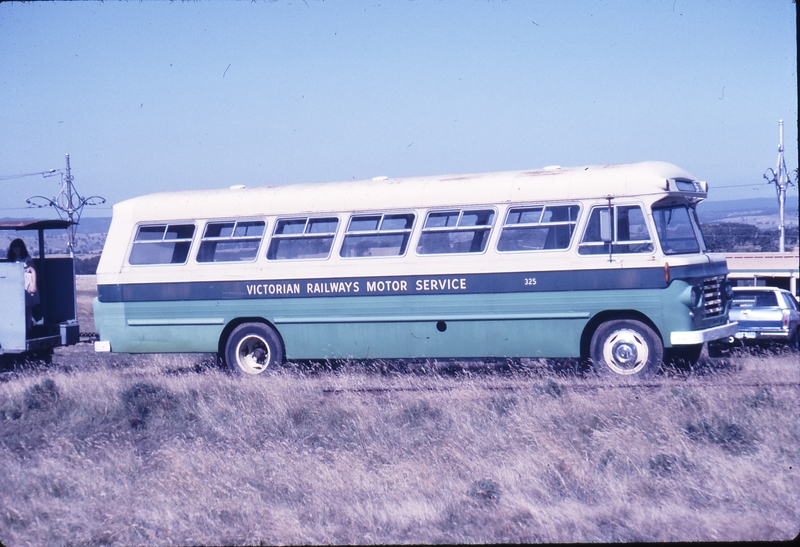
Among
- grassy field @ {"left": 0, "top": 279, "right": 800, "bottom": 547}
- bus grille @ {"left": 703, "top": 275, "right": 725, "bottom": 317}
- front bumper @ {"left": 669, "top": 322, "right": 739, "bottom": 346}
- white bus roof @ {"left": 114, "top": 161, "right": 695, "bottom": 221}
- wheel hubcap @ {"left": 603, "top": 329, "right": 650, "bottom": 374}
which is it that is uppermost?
white bus roof @ {"left": 114, "top": 161, "right": 695, "bottom": 221}

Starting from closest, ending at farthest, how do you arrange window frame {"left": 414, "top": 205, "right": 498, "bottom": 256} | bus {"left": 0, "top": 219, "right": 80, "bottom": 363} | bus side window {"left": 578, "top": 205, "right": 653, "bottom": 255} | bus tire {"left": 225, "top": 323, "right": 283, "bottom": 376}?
1. bus side window {"left": 578, "top": 205, "right": 653, "bottom": 255}
2. window frame {"left": 414, "top": 205, "right": 498, "bottom": 256}
3. bus tire {"left": 225, "top": 323, "right": 283, "bottom": 376}
4. bus {"left": 0, "top": 219, "right": 80, "bottom": 363}

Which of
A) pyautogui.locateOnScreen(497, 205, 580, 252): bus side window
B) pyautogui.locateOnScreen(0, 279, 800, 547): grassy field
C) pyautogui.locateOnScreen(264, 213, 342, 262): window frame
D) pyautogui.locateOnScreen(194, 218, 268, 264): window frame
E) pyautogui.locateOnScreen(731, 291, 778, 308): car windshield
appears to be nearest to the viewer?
pyautogui.locateOnScreen(0, 279, 800, 547): grassy field

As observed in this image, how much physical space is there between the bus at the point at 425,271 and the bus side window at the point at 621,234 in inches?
0.7

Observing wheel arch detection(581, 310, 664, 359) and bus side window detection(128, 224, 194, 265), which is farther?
bus side window detection(128, 224, 194, 265)

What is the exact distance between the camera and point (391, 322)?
416 inches

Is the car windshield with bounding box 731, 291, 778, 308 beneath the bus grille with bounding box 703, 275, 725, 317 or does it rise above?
beneath

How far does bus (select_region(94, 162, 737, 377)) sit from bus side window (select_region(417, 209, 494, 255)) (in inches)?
0.7

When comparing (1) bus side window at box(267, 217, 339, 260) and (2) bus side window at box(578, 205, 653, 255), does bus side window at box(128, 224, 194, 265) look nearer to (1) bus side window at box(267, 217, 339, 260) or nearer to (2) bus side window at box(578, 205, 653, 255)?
(1) bus side window at box(267, 217, 339, 260)

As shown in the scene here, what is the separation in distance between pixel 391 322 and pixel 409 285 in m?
0.54

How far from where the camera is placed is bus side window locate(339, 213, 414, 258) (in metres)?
10.6

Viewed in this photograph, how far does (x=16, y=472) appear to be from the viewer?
695cm

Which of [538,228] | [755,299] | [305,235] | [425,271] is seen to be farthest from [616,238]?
[755,299]

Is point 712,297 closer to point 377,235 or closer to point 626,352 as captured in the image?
point 626,352

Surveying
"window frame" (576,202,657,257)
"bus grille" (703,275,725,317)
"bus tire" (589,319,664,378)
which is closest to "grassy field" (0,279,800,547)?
"bus tire" (589,319,664,378)
